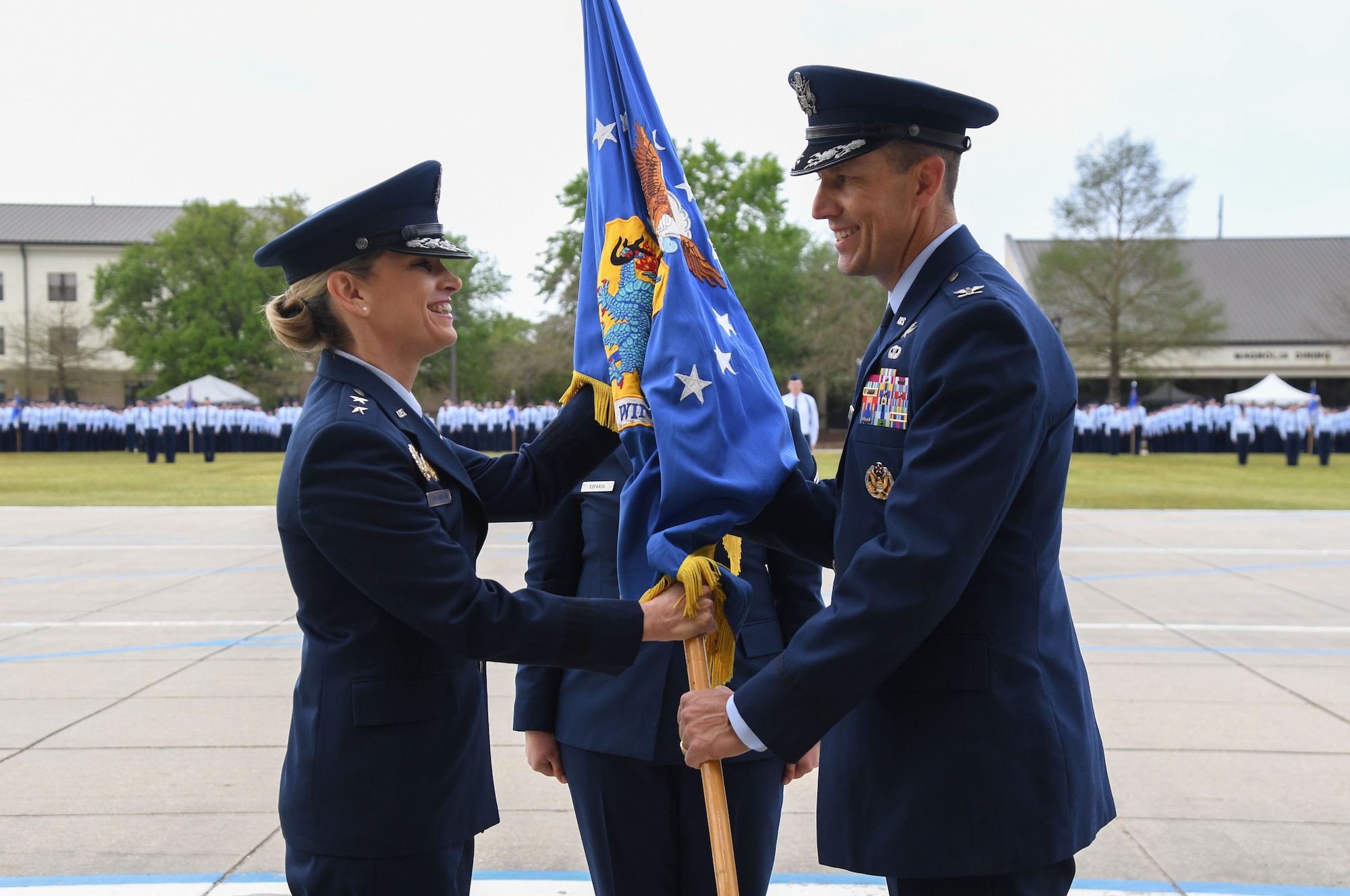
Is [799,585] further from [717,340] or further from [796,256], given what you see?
[796,256]

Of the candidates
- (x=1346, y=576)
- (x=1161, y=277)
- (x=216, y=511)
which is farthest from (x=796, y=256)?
(x=1346, y=576)

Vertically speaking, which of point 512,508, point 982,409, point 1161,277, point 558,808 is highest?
point 1161,277

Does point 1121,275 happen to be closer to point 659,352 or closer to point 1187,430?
point 1187,430

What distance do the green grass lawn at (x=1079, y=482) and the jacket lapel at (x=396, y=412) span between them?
576 inches

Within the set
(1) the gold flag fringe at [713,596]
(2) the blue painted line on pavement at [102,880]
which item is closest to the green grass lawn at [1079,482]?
(2) the blue painted line on pavement at [102,880]

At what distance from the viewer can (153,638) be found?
7.91m

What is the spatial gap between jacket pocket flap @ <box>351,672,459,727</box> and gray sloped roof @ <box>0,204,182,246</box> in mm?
70591

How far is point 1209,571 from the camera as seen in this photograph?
1088 centimetres

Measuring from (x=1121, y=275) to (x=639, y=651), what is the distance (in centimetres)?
4942

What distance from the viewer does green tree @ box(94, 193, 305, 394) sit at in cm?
5356

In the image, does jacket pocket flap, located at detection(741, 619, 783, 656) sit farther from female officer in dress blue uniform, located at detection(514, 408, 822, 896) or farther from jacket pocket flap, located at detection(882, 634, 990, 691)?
jacket pocket flap, located at detection(882, 634, 990, 691)

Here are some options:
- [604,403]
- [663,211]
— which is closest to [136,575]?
[604,403]

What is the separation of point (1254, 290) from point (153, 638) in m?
60.5

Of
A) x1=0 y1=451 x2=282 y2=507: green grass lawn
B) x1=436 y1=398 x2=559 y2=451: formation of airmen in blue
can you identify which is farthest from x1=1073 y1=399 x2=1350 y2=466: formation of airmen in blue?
x1=0 y1=451 x2=282 y2=507: green grass lawn
